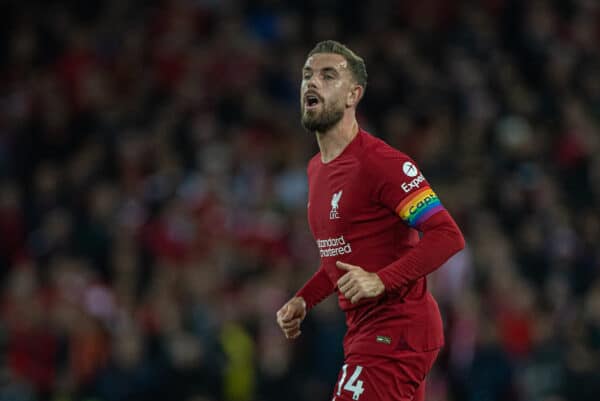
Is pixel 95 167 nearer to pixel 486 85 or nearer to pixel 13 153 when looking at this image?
pixel 13 153

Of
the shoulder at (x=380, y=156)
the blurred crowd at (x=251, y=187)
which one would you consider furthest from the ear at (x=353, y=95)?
the blurred crowd at (x=251, y=187)

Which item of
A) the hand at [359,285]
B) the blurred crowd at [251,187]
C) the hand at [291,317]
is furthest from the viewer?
the blurred crowd at [251,187]

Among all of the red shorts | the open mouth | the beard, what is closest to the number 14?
the red shorts

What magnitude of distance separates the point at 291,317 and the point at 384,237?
2.53 feet

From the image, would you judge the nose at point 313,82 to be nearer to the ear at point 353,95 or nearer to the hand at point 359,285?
the ear at point 353,95

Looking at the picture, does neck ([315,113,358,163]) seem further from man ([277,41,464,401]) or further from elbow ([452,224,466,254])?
elbow ([452,224,466,254])

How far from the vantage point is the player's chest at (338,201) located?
578 cm

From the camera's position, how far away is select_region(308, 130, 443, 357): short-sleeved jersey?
18.5 feet

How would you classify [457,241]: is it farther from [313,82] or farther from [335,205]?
[313,82]

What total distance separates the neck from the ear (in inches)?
2.5

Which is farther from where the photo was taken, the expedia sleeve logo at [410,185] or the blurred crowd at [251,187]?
the blurred crowd at [251,187]

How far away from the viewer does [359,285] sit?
210 inches

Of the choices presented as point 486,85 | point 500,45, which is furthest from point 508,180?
point 500,45

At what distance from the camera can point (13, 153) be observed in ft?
46.8
